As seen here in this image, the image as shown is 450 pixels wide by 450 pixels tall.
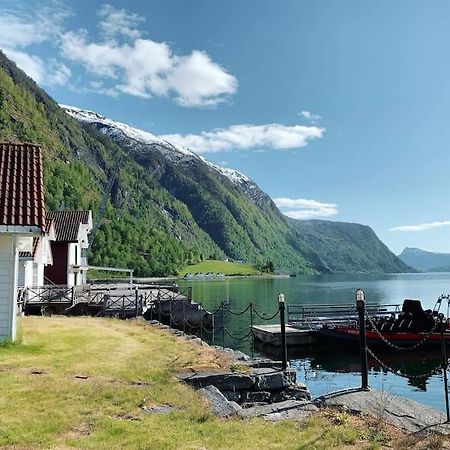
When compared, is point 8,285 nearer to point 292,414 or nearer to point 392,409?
point 292,414

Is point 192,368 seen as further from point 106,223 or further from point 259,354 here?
point 106,223

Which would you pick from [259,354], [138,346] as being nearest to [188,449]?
[138,346]

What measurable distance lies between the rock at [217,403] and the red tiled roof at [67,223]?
3900 cm

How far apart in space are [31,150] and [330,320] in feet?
88.3

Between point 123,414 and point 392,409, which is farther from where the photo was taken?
point 392,409

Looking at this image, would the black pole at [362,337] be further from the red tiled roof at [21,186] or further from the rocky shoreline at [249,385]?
the red tiled roof at [21,186]

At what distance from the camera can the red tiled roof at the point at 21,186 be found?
644 inches

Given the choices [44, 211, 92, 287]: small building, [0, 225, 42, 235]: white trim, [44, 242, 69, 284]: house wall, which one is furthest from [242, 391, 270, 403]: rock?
[44, 242, 69, 284]: house wall

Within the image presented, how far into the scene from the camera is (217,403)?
10008 mm

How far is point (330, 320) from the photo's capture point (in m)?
38.4

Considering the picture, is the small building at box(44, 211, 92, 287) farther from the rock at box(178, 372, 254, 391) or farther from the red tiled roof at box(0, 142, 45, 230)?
the rock at box(178, 372, 254, 391)

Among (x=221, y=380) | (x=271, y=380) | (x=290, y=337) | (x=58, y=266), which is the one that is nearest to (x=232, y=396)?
(x=221, y=380)

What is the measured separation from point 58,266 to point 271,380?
3851 cm

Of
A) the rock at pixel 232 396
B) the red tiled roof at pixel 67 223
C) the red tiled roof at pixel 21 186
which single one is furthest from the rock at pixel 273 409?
the red tiled roof at pixel 67 223
